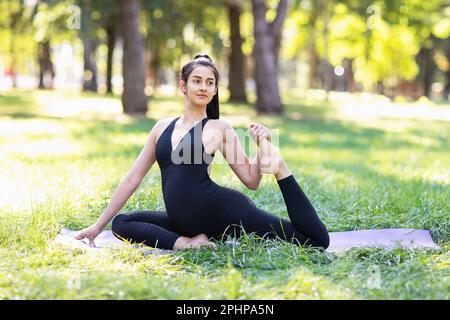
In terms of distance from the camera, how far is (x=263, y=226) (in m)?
4.59

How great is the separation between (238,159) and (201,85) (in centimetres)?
59

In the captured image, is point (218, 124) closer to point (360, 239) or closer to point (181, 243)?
point (181, 243)

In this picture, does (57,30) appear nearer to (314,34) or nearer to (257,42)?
(257,42)

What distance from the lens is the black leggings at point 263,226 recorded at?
14.4ft

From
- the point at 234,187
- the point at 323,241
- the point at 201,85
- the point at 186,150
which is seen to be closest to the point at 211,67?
the point at 201,85

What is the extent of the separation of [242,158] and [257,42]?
45.9 ft

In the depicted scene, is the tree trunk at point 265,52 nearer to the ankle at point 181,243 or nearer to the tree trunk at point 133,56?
the tree trunk at point 133,56

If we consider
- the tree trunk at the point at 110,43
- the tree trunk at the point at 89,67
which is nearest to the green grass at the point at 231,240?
the tree trunk at the point at 110,43

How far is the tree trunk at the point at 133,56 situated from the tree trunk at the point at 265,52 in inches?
130

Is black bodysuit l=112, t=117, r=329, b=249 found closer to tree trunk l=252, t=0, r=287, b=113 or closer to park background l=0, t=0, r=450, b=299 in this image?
park background l=0, t=0, r=450, b=299

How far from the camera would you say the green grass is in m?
3.51

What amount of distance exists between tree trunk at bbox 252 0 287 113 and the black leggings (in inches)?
546

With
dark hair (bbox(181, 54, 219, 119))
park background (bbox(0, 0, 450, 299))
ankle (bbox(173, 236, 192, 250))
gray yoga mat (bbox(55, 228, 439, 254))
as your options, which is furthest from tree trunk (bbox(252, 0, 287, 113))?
ankle (bbox(173, 236, 192, 250))
